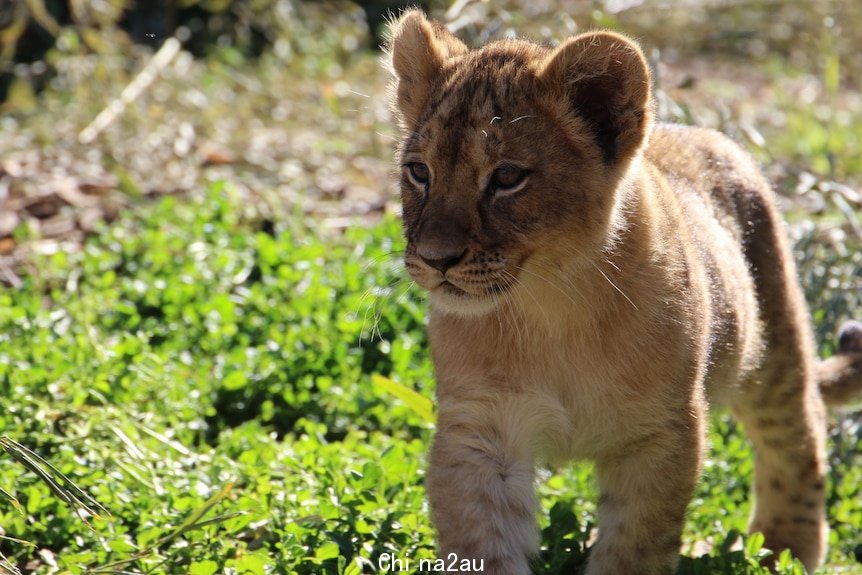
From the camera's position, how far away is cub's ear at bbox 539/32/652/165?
3.74 m

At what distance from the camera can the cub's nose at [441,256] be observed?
3637 mm

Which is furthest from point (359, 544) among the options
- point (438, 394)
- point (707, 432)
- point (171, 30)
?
point (171, 30)

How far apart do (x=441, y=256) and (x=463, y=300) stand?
188mm

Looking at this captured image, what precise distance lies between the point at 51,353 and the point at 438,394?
1.99m

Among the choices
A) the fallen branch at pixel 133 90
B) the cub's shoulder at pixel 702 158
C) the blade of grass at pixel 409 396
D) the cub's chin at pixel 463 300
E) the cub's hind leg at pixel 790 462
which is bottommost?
the fallen branch at pixel 133 90

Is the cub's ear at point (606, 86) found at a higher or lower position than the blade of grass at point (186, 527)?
higher

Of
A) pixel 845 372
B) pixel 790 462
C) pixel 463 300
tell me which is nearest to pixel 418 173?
pixel 463 300

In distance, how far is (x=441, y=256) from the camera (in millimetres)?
3646

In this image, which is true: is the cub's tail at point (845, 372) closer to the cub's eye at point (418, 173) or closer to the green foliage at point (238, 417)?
the green foliage at point (238, 417)

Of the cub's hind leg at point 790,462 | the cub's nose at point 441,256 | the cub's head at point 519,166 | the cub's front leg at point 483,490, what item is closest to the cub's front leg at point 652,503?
the cub's front leg at point 483,490

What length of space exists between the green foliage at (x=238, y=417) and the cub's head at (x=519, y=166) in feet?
3.18

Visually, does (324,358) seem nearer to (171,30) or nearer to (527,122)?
(527,122)

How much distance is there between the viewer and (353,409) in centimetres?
546

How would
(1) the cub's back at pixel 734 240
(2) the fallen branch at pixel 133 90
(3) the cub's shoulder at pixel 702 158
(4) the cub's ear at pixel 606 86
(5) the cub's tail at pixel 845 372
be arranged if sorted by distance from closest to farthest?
1. (4) the cub's ear at pixel 606 86
2. (1) the cub's back at pixel 734 240
3. (3) the cub's shoulder at pixel 702 158
4. (5) the cub's tail at pixel 845 372
5. (2) the fallen branch at pixel 133 90
